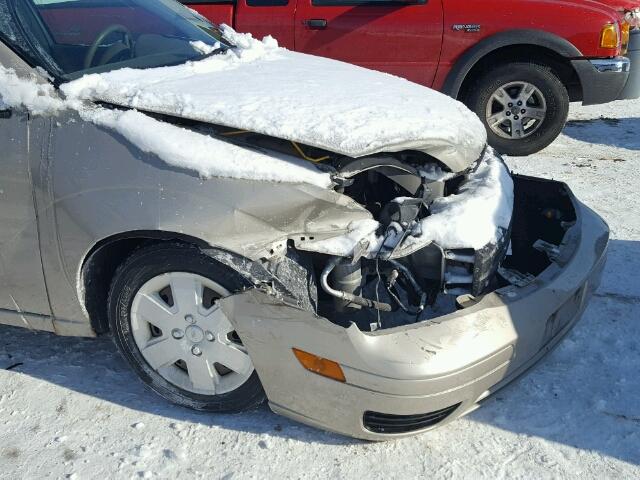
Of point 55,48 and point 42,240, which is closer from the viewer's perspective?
point 42,240

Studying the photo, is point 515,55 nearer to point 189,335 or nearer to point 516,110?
point 516,110

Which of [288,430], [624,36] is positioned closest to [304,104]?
[288,430]

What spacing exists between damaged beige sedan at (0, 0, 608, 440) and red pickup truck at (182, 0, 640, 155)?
2.96 m

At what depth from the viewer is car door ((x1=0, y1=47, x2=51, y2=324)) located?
277 cm

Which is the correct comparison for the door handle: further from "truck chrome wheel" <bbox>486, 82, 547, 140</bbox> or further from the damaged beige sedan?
the damaged beige sedan

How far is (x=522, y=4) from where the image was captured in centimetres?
580

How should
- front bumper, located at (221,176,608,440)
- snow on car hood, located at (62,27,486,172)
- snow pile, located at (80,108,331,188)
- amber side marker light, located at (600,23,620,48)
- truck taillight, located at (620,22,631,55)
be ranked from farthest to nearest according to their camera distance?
truck taillight, located at (620,22,631,55) → amber side marker light, located at (600,23,620,48) → snow on car hood, located at (62,27,486,172) → snow pile, located at (80,108,331,188) → front bumper, located at (221,176,608,440)

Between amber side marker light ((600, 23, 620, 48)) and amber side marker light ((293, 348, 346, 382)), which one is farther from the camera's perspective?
amber side marker light ((600, 23, 620, 48))

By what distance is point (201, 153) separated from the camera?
2.63 m

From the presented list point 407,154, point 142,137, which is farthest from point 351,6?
point 142,137

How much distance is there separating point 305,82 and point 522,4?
3358 millimetres

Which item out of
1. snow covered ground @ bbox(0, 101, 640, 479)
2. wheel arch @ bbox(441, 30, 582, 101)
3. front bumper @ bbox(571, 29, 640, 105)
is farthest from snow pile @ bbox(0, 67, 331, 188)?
front bumper @ bbox(571, 29, 640, 105)

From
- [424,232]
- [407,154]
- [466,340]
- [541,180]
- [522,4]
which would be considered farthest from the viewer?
[522,4]

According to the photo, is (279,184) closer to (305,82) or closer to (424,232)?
(424,232)
